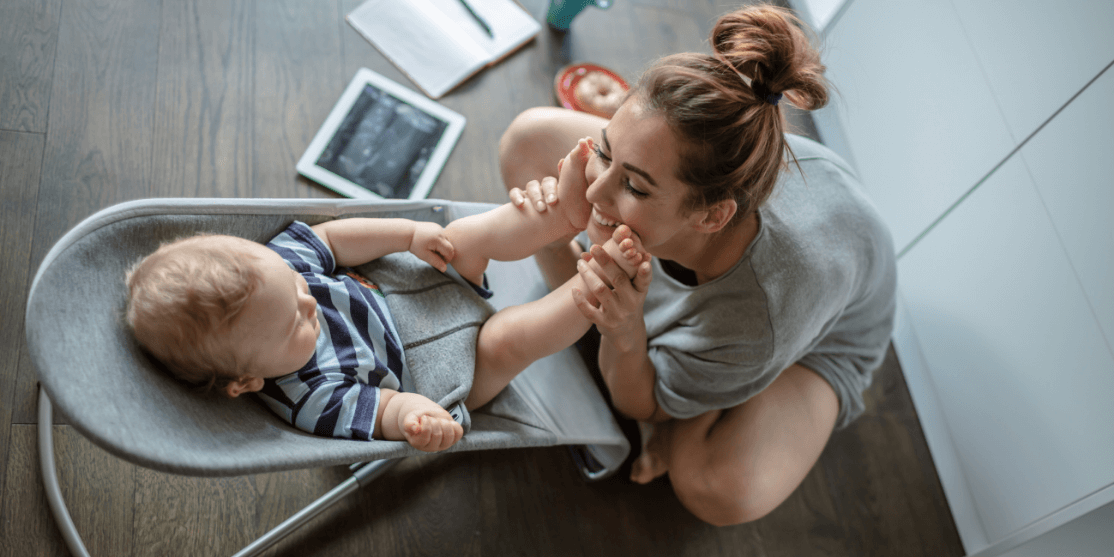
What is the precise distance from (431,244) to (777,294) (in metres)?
0.57

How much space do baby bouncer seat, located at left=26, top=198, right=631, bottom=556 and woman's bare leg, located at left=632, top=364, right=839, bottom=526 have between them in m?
0.15

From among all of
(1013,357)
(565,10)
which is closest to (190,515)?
(565,10)

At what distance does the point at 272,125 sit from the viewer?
159cm

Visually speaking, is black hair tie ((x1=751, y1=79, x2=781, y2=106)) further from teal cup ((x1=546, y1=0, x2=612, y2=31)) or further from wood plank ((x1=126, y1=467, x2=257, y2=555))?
teal cup ((x1=546, y1=0, x2=612, y2=31))

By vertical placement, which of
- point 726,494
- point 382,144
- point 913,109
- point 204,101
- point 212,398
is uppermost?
point 204,101

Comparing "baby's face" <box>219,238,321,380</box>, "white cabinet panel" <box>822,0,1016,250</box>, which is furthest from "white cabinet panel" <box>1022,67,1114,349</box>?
"baby's face" <box>219,238,321,380</box>

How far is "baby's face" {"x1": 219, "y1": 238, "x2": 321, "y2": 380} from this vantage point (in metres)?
0.80

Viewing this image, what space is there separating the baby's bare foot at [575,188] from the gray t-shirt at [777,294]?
20 cm

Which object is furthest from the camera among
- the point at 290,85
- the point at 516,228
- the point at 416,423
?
the point at 290,85

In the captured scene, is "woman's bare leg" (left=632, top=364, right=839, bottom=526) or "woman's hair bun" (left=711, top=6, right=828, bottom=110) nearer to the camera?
"woman's hair bun" (left=711, top=6, right=828, bottom=110)

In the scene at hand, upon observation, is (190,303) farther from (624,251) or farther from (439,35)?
(439,35)

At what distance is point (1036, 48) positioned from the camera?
4.60ft

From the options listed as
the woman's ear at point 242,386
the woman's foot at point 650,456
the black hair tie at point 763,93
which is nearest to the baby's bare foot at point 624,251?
the black hair tie at point 763,93

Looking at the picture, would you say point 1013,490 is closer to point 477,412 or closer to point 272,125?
point 477,412
